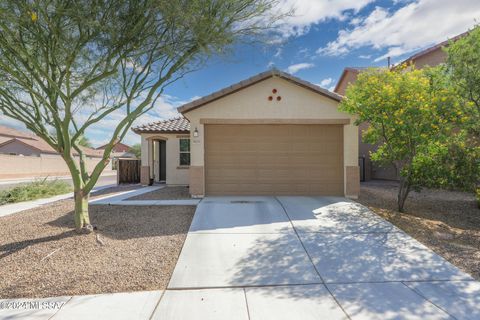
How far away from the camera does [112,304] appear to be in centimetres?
325

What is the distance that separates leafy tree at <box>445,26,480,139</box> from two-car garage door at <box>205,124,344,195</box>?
352 cm

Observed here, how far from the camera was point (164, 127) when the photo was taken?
13.8 metres

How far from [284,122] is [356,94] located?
2.61m

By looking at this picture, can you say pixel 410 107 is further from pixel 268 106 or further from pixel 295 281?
pixel 295 281

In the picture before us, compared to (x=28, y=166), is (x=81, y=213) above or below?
below

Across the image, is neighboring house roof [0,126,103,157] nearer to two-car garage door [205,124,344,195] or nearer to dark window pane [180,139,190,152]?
dark window pane [180,139,190,152]

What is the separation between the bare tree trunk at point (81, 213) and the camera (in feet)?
18.1

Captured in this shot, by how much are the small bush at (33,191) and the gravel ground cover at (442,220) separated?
518 inches

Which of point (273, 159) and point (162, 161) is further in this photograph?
point (162, 161)

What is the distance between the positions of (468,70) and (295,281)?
6.59 metres

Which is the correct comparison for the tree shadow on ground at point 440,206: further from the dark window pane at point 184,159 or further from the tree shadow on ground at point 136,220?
the dark window pane at point 184,159

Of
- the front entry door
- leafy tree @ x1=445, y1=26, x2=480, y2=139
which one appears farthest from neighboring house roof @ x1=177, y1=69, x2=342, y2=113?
the front entry door

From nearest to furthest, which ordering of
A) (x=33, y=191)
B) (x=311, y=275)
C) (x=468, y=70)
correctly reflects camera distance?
(x=311, y=275) → (x=468, y=70) → (x=33, y=191)

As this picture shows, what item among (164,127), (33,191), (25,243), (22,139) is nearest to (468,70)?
(25,243)
